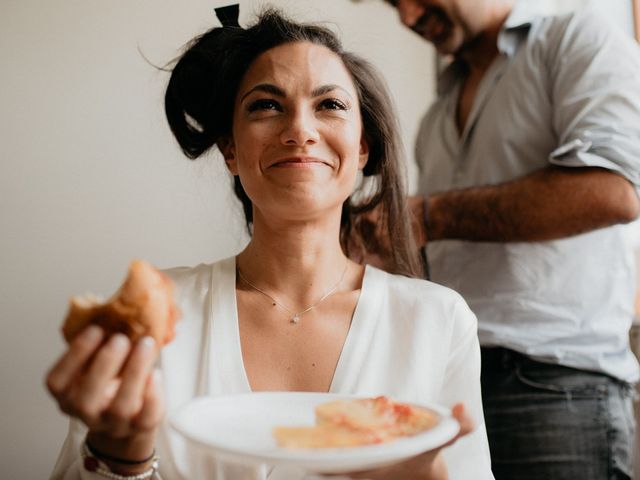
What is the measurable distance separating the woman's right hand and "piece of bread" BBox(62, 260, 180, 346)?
0.02 m

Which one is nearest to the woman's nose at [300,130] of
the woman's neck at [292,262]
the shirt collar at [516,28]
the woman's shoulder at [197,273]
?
the woman's neck at [292,262]

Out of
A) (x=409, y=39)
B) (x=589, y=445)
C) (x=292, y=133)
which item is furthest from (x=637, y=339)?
(x=292, y=133)

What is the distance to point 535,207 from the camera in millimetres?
1476

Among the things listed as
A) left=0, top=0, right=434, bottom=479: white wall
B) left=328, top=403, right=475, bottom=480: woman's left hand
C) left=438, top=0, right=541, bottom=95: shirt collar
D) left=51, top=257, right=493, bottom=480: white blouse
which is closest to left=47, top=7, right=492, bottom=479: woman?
left=51, top=257, right=493, bottom=480: white blouse

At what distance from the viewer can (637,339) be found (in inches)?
91.6

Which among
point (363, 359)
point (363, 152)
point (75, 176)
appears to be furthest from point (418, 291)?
point (75, 176)

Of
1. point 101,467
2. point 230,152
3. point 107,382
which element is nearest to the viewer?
point 107,382

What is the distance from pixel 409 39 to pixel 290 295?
56.8 inches

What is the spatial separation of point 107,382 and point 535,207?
3.47 feet

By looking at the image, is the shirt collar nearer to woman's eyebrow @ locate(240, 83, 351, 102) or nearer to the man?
the man

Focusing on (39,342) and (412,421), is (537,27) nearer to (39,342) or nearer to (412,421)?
(412,421)

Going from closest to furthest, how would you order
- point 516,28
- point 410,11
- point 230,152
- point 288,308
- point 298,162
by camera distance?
point 298,162 → point 288,308 → point 230,152 → point 516,28 → point 410,11

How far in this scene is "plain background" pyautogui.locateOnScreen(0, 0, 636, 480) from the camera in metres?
1.84

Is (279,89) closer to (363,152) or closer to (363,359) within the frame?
(363,152)
